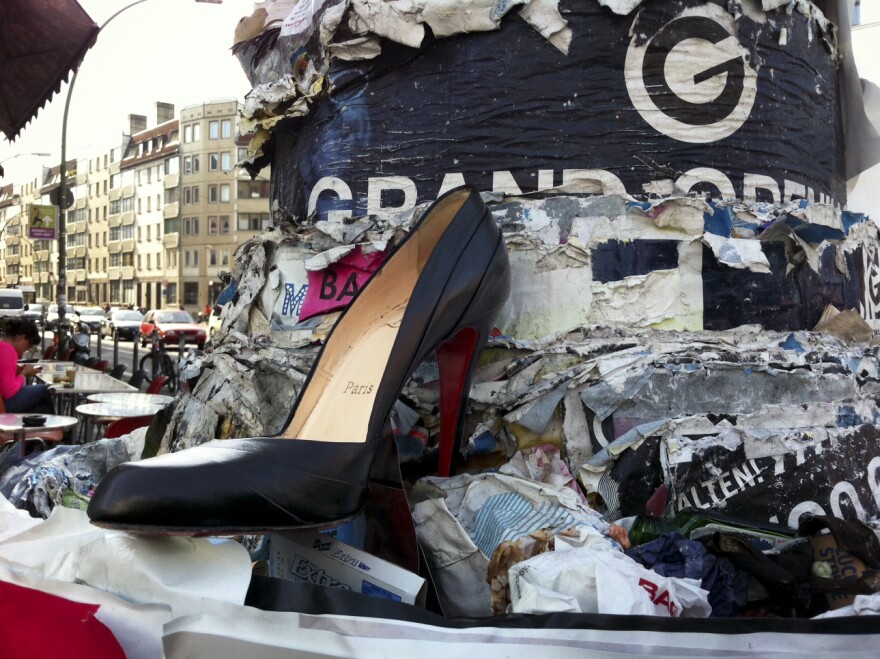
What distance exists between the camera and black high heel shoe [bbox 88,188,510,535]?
136 centimetres

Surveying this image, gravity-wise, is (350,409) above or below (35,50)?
below

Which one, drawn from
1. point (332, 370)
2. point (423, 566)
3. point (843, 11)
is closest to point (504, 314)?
point (332, 370)

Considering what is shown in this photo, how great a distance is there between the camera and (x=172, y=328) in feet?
67.1

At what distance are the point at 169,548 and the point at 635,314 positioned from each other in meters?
1.50

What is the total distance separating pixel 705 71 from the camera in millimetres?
2328

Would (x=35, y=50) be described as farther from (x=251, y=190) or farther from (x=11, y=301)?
(x=251, y=190)

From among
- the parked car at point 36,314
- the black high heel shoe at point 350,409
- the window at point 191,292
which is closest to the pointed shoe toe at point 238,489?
the black high heel shoe at point 350,409

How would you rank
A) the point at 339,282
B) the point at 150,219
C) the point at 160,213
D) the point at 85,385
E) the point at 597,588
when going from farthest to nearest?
the point at 150,219
the point at 160,213
the point at 85,385
the point at 339,282
the point at 597,588

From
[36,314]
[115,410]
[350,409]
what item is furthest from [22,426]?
[36,314]

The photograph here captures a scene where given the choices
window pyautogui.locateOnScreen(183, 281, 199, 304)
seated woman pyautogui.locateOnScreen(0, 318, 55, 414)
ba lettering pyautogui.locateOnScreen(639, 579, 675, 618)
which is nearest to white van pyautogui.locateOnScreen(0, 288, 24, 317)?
window pyautogui.locateOnScreen(183, 281, 199, 304)

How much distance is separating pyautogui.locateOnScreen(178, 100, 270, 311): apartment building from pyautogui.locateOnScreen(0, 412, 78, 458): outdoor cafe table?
42168mm

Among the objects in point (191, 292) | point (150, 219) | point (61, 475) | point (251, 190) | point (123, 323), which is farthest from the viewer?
point (150, 219)

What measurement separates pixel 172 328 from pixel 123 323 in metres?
5.32

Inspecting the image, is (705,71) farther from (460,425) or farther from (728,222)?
(460,425)
